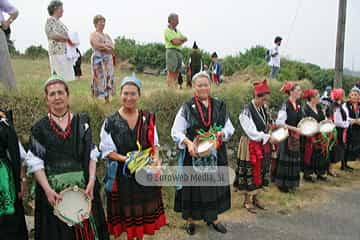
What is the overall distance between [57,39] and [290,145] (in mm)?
4548

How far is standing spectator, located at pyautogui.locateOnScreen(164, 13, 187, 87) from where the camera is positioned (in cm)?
770

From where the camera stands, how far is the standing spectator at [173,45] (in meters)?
7.70

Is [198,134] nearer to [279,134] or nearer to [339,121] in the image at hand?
[279,134]

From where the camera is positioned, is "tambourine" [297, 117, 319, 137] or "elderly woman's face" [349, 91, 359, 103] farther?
"elderly woman's face" [349, 91, 359, 103]

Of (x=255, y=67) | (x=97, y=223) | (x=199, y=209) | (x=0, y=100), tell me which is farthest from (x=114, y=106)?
(x=255, y=67)

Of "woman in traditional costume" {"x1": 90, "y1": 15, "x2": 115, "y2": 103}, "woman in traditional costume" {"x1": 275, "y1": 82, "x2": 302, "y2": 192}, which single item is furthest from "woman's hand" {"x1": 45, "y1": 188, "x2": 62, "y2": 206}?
"woman in traditional costume" {"x1": 275, "y1": 82, "x2": 302, "y2": 192}

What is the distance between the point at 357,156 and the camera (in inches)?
311

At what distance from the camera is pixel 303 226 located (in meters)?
4.97

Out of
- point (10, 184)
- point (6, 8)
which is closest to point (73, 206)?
point (10, 184)

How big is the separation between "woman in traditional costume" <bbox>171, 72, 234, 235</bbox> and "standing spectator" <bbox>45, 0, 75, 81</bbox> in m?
2.97

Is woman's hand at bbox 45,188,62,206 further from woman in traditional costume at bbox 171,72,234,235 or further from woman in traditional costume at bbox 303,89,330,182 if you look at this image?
woman in traditional costume at bbox 303,89,330,182

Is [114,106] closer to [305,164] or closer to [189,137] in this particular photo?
[189,137]

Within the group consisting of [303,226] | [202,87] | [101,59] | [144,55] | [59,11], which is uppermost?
[144,55]

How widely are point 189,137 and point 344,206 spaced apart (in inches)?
131
